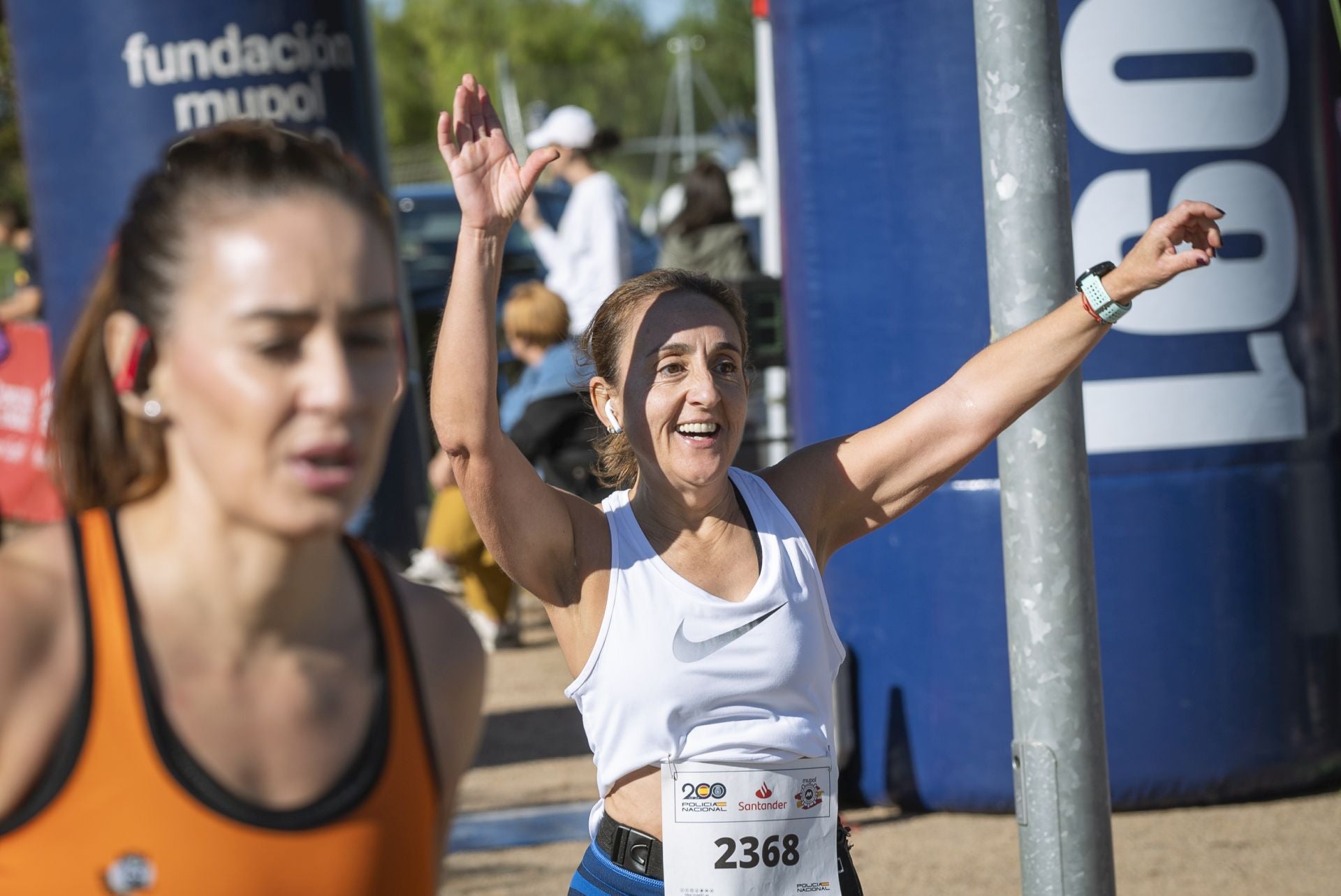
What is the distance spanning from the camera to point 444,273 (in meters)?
12.4

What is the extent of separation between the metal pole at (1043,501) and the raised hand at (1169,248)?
0.32 m

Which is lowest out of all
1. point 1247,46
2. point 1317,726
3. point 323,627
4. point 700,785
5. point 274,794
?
point 1317,726

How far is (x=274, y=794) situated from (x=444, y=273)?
11185 mm

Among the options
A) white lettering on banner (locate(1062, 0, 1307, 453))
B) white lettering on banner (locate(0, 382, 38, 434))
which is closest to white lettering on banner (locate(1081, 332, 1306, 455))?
white lettering on banner (locate(1062, 0, 1307, 453))

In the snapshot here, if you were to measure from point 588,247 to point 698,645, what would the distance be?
5537mm

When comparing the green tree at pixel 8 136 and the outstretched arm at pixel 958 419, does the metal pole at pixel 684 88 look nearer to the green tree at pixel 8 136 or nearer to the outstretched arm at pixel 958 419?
the green tree at pixel 8 136

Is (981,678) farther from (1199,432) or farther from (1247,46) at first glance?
(1247,46)

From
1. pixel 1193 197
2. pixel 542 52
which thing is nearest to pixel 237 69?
pixel 1193 197

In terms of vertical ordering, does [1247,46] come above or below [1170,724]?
above

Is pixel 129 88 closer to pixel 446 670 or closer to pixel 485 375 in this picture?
pixel 485 375

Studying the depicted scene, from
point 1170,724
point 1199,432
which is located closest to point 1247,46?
point 1199,432

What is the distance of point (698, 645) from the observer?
251cm

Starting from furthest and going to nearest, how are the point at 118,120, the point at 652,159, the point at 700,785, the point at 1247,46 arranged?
the point at 652,159
the point at 118,120
the point at 1247,46
the point at 700,785

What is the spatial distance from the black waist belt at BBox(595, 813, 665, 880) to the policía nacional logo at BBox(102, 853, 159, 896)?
1.28 metres
